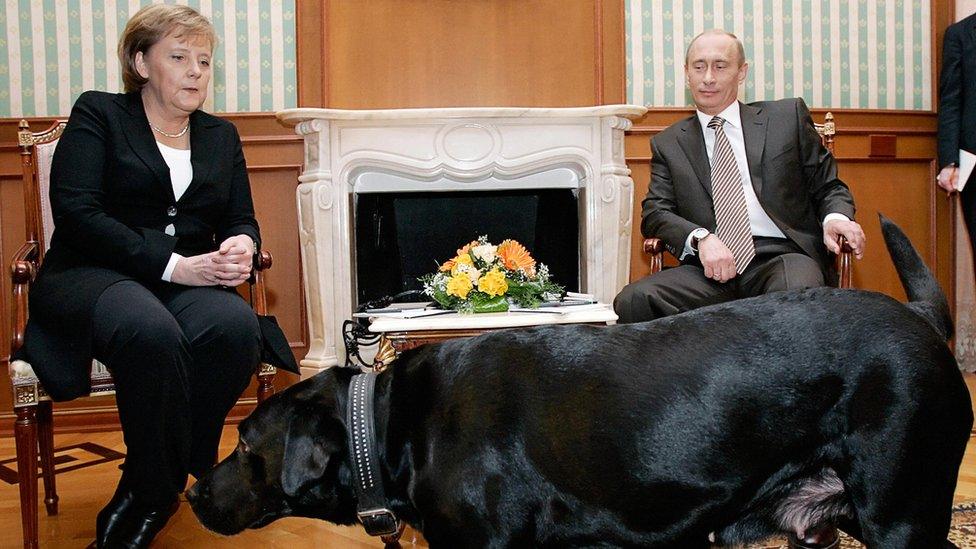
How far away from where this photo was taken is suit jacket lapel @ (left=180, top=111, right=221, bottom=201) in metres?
2.13

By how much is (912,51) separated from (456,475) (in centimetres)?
399

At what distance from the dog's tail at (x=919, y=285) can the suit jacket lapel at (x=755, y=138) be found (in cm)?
117

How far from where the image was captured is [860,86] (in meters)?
4.14

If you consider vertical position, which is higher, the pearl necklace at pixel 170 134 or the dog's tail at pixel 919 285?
the pearl necklace at pixel 170 134

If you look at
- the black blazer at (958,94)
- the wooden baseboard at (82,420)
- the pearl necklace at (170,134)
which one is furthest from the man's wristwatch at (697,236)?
the wooden baseboard at (82,420)

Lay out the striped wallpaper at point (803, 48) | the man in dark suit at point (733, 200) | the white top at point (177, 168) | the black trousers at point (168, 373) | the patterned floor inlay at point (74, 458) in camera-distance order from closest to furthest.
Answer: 1. the black trousers at point (168, 373)
2. the white top at point (177, 168)
3. the man in dark suit at point (733, 200)
4. the patterned floor inlay at point (74, 458)
5. the striped wallpaper at point (803, 48)

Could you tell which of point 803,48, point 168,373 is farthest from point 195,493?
point 803,48

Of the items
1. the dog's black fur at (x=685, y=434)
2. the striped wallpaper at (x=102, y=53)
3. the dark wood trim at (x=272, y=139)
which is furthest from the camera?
the dark wood trim at (x=272, y=139)

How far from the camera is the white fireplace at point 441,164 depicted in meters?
3.53

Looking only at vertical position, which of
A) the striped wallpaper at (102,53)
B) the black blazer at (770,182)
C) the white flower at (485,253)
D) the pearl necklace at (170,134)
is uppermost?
the striped wallpaper at (102,53)

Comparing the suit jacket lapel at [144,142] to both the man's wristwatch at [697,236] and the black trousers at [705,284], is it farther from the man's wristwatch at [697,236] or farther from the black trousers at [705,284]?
the man's wristwatch at [697,236]

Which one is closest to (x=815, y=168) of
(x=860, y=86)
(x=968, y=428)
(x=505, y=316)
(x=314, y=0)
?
(x=505, y=316)

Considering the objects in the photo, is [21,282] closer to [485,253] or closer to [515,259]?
[485,253]

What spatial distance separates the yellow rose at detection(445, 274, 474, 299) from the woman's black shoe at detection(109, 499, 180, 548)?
0.99m
